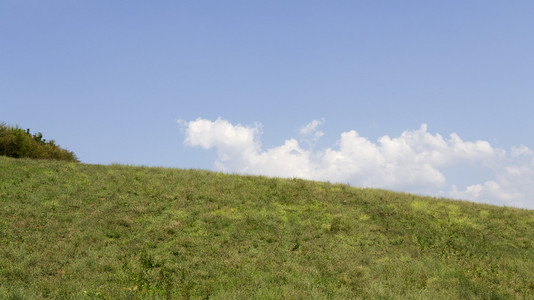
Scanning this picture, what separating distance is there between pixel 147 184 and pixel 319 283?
43.2 feet

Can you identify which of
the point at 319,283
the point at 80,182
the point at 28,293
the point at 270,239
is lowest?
the point at 28,293

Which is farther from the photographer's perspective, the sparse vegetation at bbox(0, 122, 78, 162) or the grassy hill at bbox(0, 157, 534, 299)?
the sparse vegetation at bbox(0, 122, 78, 162)

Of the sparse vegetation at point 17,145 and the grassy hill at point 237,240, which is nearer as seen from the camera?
the grassy hill at point 237,240

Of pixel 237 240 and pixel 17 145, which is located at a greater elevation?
pixel 17 145

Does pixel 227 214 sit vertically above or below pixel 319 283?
above

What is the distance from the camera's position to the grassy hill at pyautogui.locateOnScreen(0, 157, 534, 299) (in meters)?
12.3

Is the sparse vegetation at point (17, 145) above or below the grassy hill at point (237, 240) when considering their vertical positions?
above

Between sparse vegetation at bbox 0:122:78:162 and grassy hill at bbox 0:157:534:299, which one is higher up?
sparse vegetation at bbox 0:122:78:162

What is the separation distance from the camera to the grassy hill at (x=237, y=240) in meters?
12.3

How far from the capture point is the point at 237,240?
16.0m

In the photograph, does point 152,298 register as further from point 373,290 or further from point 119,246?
point 373,290

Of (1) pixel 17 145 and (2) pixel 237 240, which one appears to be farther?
(1) pixel 17 145

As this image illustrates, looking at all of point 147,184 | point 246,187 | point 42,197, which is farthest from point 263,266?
point 42,197

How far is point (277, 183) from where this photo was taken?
24.4 meters
